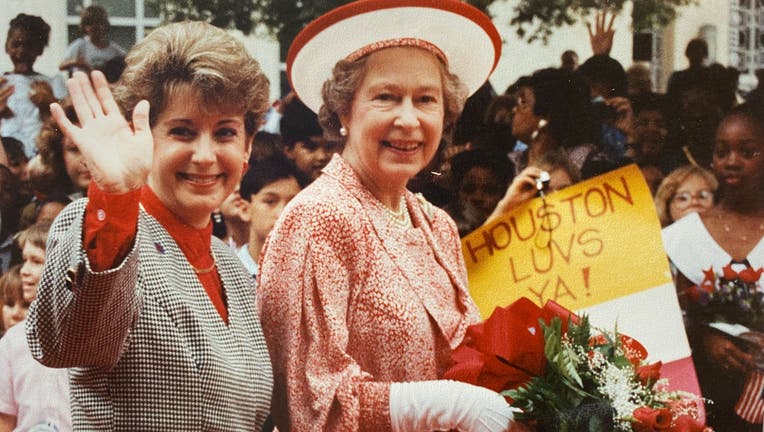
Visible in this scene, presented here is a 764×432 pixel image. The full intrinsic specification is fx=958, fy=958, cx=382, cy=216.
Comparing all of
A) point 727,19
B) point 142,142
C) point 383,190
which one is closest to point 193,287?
point 142,142

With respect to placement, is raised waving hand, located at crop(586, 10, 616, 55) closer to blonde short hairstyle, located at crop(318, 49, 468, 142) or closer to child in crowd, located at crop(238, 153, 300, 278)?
blonde short hairstyle, located at crop(318, 49, 468, 142)

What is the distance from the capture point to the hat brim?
243 cm

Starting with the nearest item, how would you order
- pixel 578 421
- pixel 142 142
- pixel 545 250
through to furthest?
pixel 142 142 → pixel 578 421 → pixel 545 250

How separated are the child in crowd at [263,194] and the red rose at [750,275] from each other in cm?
154

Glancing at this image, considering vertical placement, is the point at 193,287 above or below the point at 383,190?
below

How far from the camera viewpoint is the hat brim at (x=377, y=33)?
243 centimetres

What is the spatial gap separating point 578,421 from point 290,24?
1.34 meters

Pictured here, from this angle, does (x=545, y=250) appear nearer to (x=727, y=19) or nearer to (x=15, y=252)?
(x=727, y=19)

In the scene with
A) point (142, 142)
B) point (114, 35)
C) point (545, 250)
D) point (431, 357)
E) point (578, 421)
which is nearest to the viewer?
point (142, 142)

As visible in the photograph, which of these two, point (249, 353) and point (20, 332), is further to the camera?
point (20, 332)

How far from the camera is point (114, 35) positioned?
8.54ft

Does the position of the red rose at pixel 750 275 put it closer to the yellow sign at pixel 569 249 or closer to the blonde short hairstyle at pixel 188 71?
the yellow sign at pixel 569 249

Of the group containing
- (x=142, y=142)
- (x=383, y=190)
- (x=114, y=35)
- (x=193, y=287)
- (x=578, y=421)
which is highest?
(x=114, y=35)

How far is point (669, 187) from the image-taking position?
123 inches
